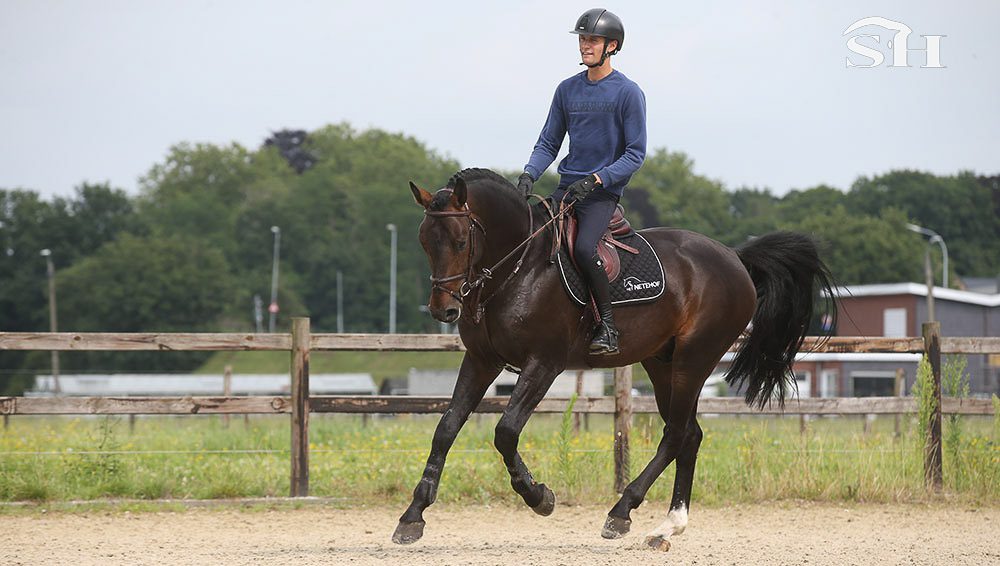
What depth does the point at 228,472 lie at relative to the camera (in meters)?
11.1

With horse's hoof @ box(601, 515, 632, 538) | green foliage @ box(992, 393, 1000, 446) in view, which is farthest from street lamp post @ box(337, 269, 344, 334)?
horse's hoof @ box(601, 515, 632, 538)

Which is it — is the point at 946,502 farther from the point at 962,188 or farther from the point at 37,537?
the point at 962,188

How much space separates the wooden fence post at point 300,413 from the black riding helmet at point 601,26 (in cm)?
423

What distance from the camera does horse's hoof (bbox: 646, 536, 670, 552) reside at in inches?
312

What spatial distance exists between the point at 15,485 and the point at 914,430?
8.31 metres

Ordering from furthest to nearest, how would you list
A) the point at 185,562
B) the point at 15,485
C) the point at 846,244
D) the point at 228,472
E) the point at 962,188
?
the point at 962,188, the point at 846,244, the point at 228,472, the point at 15,485, the point at 185,562

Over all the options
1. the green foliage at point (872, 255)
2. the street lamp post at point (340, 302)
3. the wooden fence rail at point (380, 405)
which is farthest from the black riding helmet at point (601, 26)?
the street lamp post at point (340, 302)

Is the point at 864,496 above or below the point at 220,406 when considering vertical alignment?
below

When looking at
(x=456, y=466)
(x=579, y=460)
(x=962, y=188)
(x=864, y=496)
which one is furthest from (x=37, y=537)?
(x=962, y=188)

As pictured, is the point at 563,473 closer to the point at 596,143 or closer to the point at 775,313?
the point at 775,313

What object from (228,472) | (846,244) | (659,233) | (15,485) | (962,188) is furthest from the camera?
(962,188)

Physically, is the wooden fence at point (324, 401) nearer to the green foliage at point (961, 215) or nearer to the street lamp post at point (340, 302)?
the street lamp post at point (340, 302)

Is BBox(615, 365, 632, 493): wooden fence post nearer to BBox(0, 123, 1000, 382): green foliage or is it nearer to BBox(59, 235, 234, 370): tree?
BBox(0, 123, 1000, 382): green foliage

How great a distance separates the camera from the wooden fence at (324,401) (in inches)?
412
